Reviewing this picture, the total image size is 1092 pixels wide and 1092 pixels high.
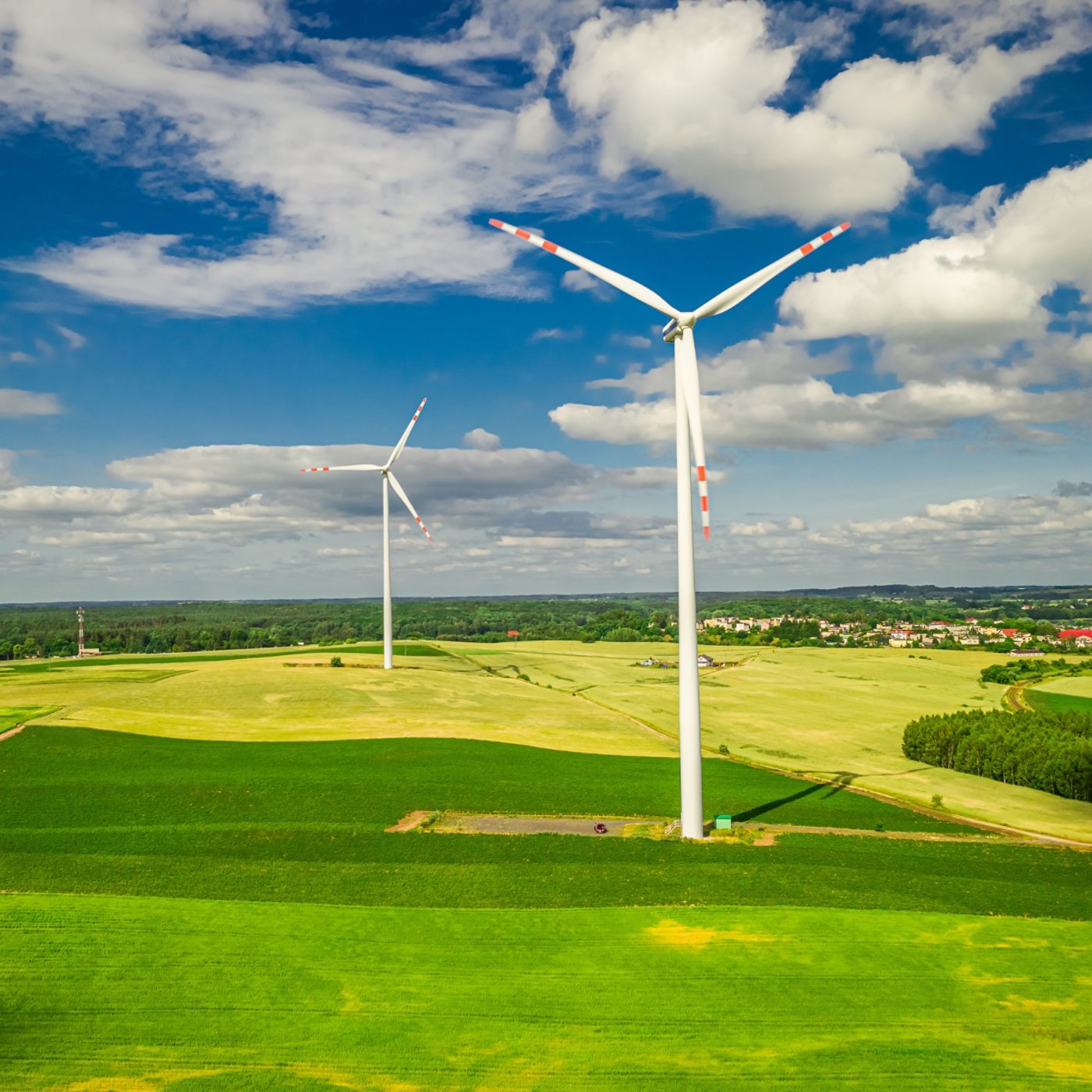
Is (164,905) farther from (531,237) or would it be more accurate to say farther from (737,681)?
(737,681)

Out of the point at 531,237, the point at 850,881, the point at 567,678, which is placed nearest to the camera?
the point at 850,881

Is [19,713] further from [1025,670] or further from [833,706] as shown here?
[1025,670]

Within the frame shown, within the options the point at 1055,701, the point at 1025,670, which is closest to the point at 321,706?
the point at 1055,701

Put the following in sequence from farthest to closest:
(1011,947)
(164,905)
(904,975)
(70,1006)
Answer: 1. (164,905)
2. (1011,947)
3. (904,975)
4. (70,1006)

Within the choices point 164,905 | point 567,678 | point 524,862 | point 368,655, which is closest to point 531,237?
point 524,862

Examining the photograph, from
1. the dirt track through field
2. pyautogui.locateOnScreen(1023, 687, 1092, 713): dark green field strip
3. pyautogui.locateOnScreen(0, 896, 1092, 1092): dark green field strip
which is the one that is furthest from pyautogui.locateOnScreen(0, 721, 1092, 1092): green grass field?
pyautogui.locateOnScreen(1023, 687, 1092, 713): dark green field strip

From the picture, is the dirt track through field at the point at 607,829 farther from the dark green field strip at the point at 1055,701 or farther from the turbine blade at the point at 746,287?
the dark green field strip at the point at 1055,701
